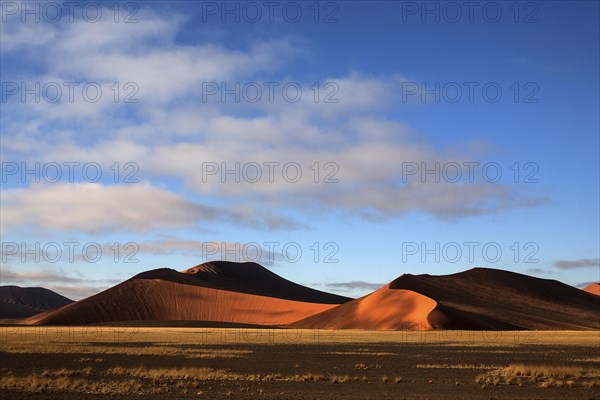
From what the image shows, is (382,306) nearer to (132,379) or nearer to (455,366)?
(455,366)

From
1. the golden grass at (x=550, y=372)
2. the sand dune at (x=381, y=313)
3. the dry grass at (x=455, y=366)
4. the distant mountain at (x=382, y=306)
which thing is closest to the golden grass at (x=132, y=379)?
the dry grass at (x=455, y=366)

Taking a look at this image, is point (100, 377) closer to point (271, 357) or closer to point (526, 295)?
point (271, 357)

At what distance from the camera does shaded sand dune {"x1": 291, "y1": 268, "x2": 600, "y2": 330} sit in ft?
352

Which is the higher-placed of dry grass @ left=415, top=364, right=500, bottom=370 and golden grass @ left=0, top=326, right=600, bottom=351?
dry grass @ left=415, top=364, right=500, bottom=370

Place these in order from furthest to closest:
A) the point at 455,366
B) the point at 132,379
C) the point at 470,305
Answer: the point at 470,305 → the point at 455,366 → the point at 132,379

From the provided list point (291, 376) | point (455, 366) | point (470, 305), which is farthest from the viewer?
point (470, 305)

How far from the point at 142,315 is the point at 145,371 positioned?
4586 inches

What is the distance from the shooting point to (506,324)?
115 m

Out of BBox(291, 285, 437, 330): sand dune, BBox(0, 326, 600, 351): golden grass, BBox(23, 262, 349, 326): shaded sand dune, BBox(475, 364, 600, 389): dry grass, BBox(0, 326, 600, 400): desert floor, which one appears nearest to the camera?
BBox(0, 326, 600, 400): desert floor

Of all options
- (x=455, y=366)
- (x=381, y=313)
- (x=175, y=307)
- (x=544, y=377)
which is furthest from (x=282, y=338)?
(x=175, y=307)

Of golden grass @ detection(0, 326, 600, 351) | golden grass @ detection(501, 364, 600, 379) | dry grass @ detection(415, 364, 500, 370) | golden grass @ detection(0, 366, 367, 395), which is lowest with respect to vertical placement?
golden grass @ detection(0, 326, 600, 351)

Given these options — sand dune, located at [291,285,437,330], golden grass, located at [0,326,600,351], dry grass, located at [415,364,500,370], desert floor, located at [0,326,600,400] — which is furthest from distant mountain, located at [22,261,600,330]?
dry grass, located at [415,364,500,370]

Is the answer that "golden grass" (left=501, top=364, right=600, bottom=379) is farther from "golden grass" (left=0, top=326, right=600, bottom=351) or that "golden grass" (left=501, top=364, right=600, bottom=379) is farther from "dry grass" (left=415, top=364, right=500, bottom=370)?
"golden grass" (left=0, top=326, right=600, bottom=351)

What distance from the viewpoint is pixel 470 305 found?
126 m
